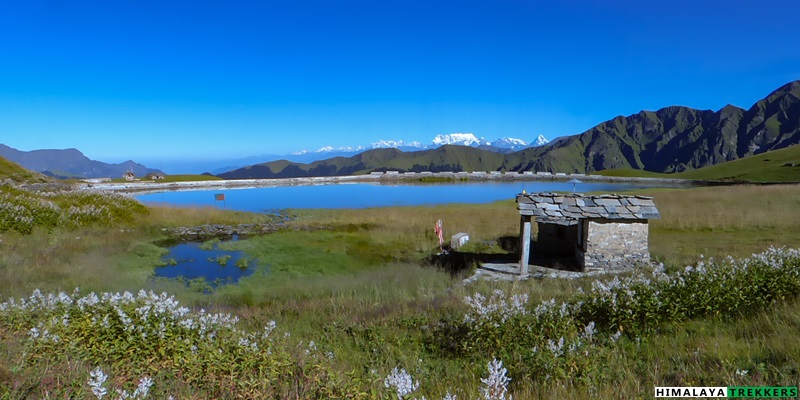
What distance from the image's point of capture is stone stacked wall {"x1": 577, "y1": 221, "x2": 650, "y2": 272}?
16609 millimetres

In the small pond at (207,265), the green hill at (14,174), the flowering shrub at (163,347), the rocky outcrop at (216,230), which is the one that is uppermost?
the green hill at (14,174)

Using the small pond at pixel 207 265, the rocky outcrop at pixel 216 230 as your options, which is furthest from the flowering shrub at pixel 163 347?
the rocky outcrop at pixel 216 230

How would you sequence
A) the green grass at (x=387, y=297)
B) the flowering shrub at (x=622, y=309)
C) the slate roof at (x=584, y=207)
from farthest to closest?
the slate roof at (x=584, y=207) → the flowering shrub at (x=622, y=309) → the green grass at (x=387, y=297)

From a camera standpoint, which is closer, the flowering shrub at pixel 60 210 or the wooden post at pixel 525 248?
the wooden post at pixel 525 248

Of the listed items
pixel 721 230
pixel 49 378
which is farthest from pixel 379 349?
pixel 721 230

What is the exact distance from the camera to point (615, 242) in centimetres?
1666

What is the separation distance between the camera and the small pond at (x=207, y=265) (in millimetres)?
18981

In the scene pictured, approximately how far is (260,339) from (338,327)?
3.84 meters

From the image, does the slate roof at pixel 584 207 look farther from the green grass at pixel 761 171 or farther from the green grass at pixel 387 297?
the green grass at pixel 761 171

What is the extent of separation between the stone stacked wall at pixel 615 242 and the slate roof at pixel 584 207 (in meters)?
0.44

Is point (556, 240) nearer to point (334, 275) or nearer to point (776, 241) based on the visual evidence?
point (776, 241)

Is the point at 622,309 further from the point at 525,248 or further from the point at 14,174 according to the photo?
the point at 14,174

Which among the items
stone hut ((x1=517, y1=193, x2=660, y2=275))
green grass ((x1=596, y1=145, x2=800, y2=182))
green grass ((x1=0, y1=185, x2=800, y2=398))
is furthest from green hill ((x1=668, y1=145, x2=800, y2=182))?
stone hut ((x1=517, y1=193, x2=660, y2=275))

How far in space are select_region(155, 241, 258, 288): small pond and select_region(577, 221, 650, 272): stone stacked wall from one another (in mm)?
16325
